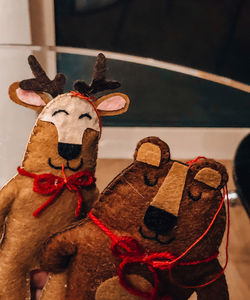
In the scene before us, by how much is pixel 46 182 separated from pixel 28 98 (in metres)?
0.13

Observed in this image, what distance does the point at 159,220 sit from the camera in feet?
A: 1.30

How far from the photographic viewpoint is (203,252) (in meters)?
0.41

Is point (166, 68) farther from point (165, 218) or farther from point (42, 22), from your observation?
point (165, 218)

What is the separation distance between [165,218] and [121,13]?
2.56ft

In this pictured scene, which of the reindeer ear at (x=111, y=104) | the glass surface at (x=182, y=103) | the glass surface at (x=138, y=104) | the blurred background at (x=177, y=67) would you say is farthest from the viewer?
the glass surface at (x=182, y=103)

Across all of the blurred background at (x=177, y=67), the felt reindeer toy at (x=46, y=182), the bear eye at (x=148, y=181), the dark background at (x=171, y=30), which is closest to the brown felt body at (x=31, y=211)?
the felt reindeer toy at (x=46, y=182)

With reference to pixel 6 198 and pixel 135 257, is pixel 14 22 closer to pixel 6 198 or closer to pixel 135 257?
pixel 6 198

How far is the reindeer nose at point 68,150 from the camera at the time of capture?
0.45 meters

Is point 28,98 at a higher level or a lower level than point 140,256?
higher

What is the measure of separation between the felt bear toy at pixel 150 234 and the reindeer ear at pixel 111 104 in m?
0.11

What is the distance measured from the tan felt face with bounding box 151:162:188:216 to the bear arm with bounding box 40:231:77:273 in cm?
12

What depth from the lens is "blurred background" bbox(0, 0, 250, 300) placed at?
773mm

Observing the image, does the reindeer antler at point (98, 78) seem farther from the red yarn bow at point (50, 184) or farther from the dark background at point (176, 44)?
the dark background at point (176, 44)

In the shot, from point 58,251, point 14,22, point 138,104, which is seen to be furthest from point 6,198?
point 138,104
